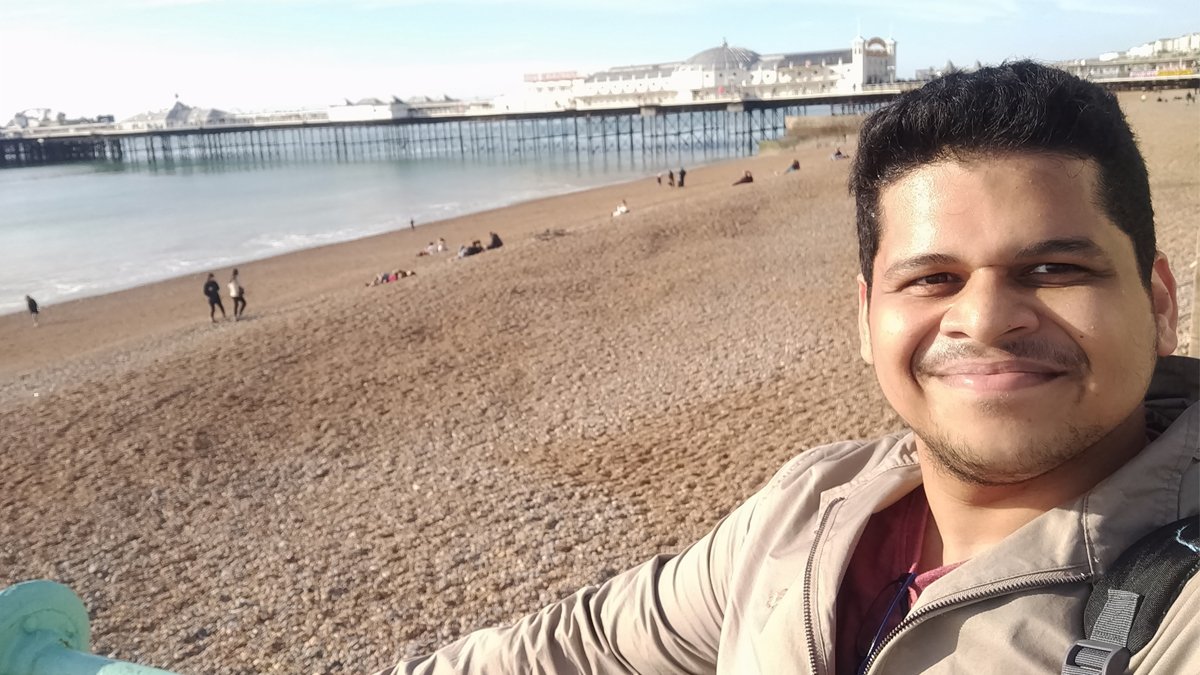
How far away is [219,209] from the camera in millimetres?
37812

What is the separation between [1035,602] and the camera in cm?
109

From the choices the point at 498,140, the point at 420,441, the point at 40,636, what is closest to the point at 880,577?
the point at 40,636

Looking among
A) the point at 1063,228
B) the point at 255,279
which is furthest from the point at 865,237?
the point at 255,279

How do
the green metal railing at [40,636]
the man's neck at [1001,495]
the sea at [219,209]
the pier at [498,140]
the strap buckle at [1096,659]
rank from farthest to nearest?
the pier at [498,140]
the sea at [219,209]
the green metal railing at [40,636]
the man's neck at [1001,495]
the strap buckle at [1096,659]

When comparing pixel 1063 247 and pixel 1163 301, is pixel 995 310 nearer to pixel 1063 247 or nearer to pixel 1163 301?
pixel 1063 247

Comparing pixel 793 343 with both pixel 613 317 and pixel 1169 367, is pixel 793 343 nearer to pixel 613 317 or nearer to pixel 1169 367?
pixel 613 317

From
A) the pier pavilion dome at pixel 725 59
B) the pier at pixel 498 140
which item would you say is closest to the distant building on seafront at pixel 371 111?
the pier at pixel 498 140

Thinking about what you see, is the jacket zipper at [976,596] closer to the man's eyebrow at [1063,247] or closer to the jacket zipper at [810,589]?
the jacket zipper at [810,589]

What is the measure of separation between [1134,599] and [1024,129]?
57 centimetres

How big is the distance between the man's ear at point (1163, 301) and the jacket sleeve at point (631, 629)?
0.68m

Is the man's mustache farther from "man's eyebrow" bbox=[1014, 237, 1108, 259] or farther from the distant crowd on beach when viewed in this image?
the distant crowd on beach

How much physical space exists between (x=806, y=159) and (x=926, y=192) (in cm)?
3648

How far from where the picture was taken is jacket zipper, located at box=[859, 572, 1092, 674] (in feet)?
3.57

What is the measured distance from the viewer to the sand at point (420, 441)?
4891mm
